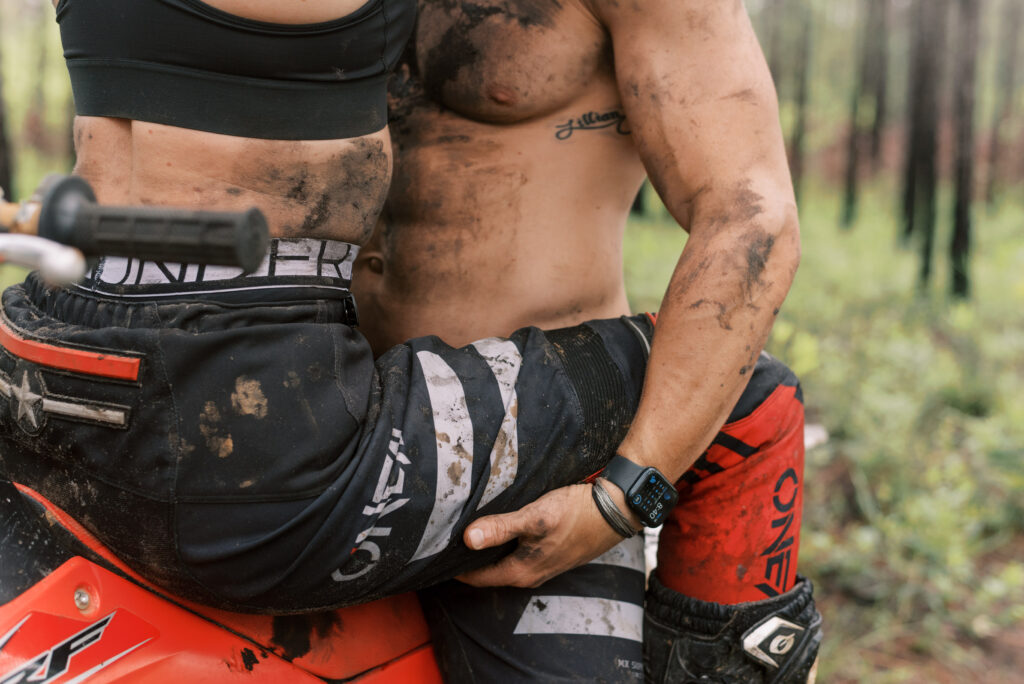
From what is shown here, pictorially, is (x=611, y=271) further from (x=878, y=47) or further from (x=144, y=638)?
(x=878, y=47)

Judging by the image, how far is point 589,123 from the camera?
5.64ft

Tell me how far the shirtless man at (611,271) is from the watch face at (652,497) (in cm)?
3

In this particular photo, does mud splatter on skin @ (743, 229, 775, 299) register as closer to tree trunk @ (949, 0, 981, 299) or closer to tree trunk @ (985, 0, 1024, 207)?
tree trunk @ (949, 0, 981, 299)

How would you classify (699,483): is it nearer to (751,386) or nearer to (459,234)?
(751,386)

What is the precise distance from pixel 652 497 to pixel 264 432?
0.64m

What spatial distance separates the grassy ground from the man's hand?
2189 millimetres

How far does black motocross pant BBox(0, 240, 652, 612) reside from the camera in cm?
110

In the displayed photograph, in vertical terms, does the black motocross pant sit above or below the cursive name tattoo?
below

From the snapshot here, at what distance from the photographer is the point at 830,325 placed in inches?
295

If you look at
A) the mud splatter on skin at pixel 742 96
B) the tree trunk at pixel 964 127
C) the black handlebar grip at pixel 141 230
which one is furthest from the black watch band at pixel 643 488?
the tree trunk at pixel 964 127

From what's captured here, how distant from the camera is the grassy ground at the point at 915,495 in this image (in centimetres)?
332

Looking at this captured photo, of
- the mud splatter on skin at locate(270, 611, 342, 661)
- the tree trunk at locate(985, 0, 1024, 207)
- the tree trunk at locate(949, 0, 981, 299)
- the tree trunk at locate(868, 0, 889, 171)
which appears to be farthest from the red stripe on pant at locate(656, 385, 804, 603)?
the tree trunk at locate(985, 0, 1024, 207)

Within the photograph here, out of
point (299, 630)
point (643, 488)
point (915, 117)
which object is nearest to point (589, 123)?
point (643, 488)

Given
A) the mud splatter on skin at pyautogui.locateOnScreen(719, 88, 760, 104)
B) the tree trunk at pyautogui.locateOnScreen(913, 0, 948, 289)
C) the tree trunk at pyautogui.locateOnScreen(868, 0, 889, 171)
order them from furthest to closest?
the tree trunk at pyautogui.locateOnScreen(868, 0, 889, 171) < the tree trunk at pyautogui.locateOnScreen(913, 0, 948, 289) < the mud splatter on skin at pyautogui.locateOnScreen(719, 88, 760, 104)
